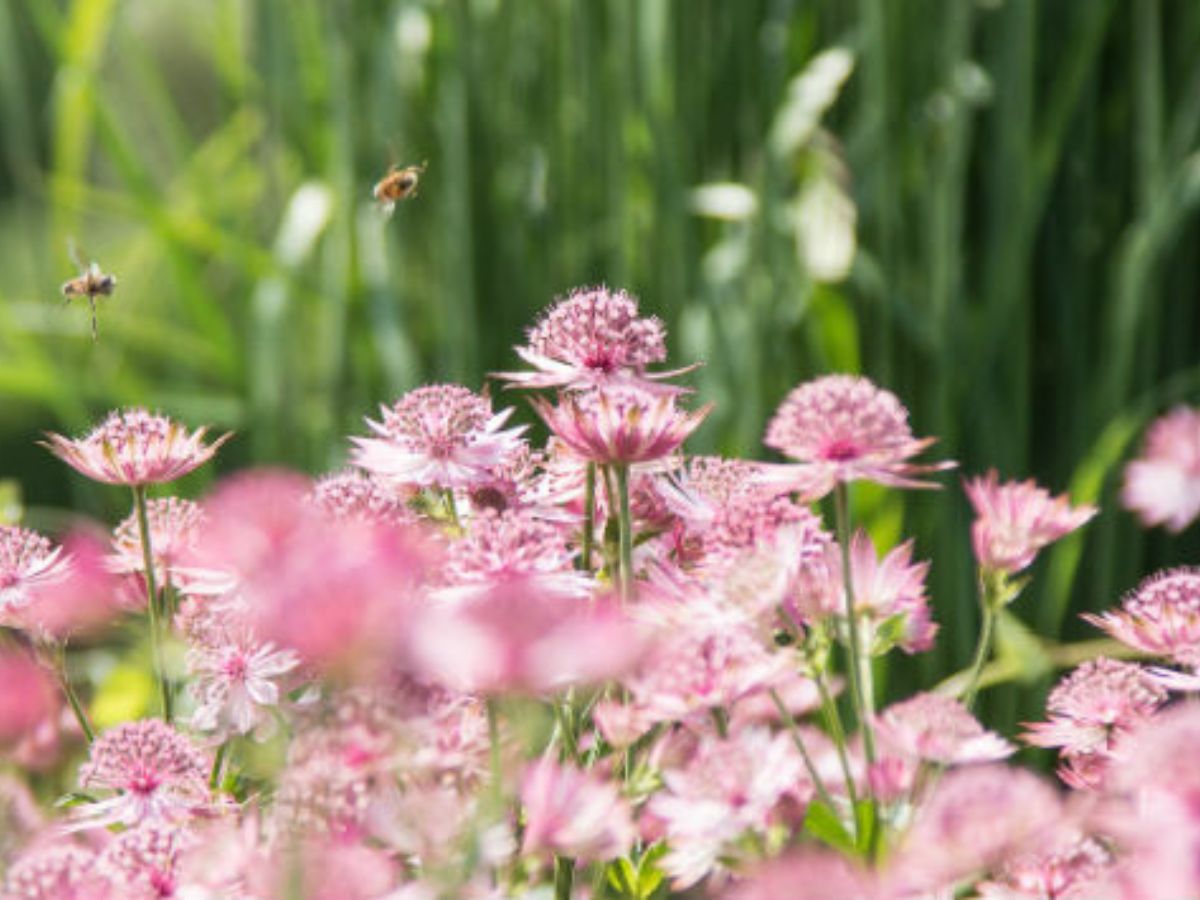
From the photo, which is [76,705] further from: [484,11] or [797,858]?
[484,11]

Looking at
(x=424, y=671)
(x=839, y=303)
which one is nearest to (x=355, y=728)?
(x=424, y=671)

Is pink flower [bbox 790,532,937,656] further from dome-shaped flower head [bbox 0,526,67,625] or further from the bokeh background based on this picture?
the bokeh background

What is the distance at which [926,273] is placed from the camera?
1.89 metres

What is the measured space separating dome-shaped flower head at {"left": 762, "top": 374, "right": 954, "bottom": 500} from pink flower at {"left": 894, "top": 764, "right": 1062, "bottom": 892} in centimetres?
14

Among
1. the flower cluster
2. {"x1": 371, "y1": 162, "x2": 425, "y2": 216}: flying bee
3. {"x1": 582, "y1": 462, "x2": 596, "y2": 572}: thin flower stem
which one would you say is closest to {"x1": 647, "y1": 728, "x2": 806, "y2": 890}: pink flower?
the flower cluster

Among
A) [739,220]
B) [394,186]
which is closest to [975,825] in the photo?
[394,186]

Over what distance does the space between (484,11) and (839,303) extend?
54 cm

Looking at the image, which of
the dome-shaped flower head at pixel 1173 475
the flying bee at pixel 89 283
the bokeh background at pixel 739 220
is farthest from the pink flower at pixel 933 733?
the bokeh background at pixel 739 220

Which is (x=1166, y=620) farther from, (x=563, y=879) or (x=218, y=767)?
(x=218, y=767)

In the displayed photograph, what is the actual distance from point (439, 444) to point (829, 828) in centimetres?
18

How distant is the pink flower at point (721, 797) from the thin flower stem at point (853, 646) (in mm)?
22

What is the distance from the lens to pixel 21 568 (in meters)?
0.60

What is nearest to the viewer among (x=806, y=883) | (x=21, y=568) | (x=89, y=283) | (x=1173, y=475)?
(x=806, y=883)

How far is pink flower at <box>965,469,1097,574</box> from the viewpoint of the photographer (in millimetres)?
592
